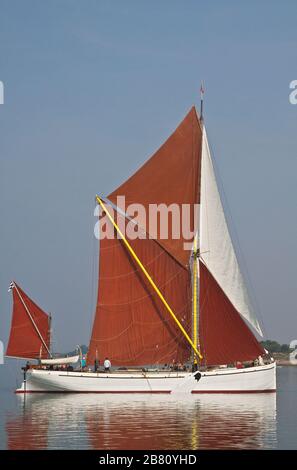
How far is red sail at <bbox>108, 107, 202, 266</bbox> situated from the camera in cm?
7431

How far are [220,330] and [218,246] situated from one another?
664cm

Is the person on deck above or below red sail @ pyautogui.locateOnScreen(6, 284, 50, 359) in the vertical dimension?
below

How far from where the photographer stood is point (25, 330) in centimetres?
7906

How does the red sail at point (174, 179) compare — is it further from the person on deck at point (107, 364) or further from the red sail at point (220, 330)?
the person on deck at point (107, 364)

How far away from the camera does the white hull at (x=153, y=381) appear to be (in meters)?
71.7

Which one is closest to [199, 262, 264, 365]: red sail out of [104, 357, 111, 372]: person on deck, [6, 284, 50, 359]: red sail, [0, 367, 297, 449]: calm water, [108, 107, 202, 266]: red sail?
[108, 107, 202, 266]: red sail

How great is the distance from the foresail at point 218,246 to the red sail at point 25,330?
1585cm

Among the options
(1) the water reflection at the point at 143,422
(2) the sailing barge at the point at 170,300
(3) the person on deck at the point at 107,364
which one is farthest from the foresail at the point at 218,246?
(3) the person on deck at the point at 107,364

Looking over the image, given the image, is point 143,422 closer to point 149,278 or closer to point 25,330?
point 149,278

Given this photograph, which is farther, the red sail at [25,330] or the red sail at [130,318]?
the red sail at [25,330]

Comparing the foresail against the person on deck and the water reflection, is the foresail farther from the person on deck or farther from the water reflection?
the person on deck

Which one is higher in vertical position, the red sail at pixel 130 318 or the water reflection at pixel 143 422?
the red sail at pixel 130 318

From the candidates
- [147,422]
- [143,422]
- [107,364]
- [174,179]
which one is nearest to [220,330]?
[107,364]
